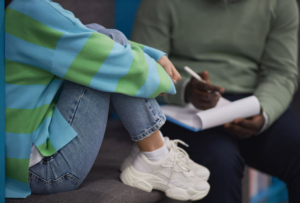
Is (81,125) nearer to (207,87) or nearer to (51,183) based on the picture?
(51,183)

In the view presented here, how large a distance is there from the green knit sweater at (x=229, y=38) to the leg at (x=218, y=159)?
8.1 inches

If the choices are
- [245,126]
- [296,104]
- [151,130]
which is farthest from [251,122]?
[296,104]

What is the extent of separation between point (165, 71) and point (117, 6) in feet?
2.66

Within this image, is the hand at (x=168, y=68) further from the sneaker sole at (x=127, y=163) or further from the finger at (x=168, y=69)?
the sneaker sole at (x=127, y=163)

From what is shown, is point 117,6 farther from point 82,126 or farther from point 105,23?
point 82,126

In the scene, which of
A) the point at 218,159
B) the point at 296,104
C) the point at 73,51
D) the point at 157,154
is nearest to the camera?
the point at 73,51

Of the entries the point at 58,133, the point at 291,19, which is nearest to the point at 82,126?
the point at 58,133

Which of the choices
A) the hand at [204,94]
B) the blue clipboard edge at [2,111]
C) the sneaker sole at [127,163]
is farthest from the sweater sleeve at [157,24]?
the blue clipboard edge at [2,111]

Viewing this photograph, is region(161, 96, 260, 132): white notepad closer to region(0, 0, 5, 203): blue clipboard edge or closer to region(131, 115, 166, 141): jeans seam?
region(131, 115, 166, 141): jeans seam

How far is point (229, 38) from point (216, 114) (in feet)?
1.14

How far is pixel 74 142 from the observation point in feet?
2.69

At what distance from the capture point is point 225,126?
1.14 meters

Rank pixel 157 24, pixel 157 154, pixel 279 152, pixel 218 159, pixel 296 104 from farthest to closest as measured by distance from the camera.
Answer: pixel 296 104 → pixel 157 24 → pixel 279 152 → pixel 218 159 → pixel 157 154

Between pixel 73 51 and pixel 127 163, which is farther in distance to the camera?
pixel 127 163
